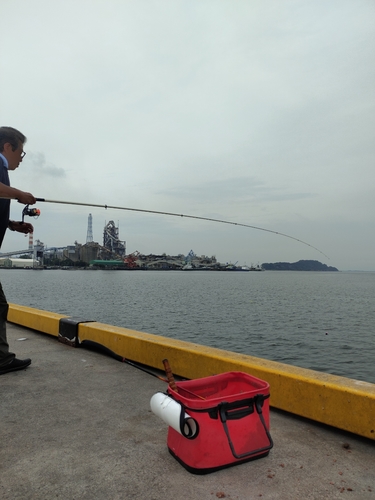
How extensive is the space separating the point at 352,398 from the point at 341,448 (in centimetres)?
37

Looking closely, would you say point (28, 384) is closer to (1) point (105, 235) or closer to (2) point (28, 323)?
(2) point (28, 323)

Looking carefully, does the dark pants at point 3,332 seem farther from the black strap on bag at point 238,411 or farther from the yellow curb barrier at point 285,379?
the black strap on bag at point 238,411

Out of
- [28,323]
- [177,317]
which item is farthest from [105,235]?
[28,323]

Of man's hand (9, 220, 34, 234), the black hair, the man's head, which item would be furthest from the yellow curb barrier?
the black hair

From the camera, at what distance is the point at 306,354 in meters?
Answer: 13.5

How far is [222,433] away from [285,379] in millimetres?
1105

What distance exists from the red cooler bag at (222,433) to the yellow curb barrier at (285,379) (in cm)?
70

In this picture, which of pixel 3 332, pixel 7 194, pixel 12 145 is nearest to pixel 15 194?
pixel 7 194

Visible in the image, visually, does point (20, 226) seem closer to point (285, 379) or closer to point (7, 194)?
point (7, 194)

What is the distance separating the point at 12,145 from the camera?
4062 mm

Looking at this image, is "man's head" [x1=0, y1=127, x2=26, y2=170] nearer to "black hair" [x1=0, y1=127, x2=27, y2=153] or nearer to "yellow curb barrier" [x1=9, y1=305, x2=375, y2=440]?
"black hair" [x1=0, y1=127, x2=27, y2=153]

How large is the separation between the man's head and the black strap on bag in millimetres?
3111

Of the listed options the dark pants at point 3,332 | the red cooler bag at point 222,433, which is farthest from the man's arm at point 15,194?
the red cooler bag at point 222,433

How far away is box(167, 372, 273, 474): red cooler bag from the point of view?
95.0 inches
